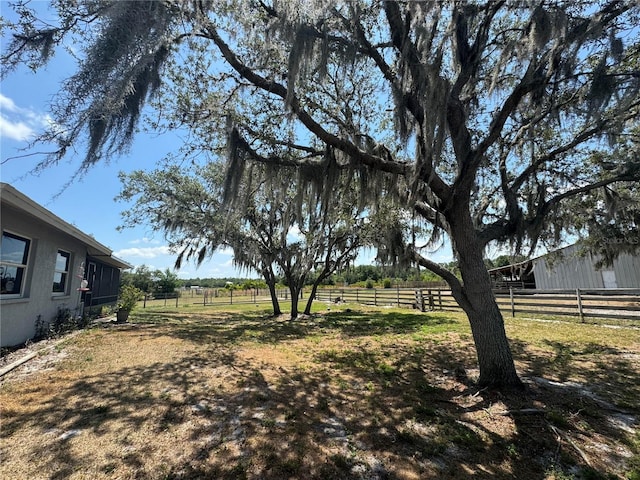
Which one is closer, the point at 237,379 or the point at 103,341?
the point at 237,379

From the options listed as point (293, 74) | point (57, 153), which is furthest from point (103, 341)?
point (293, 74)

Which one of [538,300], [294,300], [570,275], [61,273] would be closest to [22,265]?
[61,273]

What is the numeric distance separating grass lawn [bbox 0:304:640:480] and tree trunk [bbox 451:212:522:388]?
0.77ft

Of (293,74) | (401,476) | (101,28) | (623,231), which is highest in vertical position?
(101,28)

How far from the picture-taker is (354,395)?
3.62 metres

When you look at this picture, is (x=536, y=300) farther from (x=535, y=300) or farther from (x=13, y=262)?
(x=13, y=262)

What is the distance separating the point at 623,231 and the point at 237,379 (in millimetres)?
8553

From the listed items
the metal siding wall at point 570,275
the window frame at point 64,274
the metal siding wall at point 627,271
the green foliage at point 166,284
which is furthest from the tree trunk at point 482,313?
the green foliage at point 166,284

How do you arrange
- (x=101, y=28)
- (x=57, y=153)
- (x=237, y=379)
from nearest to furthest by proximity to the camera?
(x=101, y=28) < (x=57, y=153) < (x=237, y=379)

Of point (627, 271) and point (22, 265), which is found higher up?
point (627, 271)

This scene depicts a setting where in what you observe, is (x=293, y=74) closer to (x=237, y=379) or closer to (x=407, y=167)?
(x=407, y=167)

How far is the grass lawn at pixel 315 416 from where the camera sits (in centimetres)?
220

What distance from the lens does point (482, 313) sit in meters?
3.69

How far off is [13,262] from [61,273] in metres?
2.80
